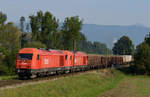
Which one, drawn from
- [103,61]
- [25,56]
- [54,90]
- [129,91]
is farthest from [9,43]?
[54,90]

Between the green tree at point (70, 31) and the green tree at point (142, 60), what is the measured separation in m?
20.2

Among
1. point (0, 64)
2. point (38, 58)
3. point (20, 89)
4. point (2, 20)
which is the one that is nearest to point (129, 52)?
point (2, 20)

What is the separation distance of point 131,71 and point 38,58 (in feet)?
149

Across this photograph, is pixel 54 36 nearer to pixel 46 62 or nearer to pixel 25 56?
pixel 46 62

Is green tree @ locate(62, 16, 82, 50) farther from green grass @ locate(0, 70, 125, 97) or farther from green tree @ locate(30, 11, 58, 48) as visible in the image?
green grass @ locate(0, 70, 125, 97)

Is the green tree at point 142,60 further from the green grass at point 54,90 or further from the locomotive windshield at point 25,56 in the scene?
the locomotive windshield at point 25,56

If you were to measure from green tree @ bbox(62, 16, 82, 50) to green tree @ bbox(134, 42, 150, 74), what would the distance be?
20229mm

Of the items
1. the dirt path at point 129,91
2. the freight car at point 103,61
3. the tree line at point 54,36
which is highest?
the tree line at point 54,36

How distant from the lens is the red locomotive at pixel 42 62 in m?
33.6

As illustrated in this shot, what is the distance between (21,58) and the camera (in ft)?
112

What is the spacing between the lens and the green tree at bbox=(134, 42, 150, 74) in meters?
72.3

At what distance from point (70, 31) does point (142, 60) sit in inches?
991

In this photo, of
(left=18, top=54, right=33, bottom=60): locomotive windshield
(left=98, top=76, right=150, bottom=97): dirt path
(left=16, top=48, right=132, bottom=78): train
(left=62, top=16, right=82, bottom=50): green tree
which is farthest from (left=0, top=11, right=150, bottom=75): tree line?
(left=18, top=54, right=33, bottom=60): locomotive windshield

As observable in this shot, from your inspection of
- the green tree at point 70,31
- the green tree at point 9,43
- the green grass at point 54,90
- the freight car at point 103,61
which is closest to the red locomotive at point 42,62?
the green grass at point 54,90
